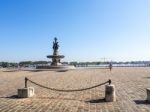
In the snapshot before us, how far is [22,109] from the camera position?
845 cm

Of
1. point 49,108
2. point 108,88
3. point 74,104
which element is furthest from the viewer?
point 108,88

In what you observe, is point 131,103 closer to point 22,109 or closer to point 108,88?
point 108,88

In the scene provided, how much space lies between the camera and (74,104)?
370 inches

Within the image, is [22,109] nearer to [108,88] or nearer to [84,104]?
[84,104]

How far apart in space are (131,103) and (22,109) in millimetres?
3904

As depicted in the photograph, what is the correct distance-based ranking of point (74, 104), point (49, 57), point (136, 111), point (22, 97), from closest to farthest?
1. point (136, 111)
2. point (74, 104)
3. point (22, 97)
4. point (49, 57)

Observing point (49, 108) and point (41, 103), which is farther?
point (41, 103)

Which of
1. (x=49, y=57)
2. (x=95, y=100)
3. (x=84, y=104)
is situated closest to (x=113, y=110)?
(x=84, y=104)

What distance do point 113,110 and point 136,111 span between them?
0.72 m

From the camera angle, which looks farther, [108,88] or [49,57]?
[49,57]

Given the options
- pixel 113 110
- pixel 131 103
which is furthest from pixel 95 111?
pixel 131 103

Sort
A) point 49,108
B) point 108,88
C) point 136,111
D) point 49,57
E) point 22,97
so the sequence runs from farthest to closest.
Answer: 1. point 49,57
2. point 22,97
3. point 108,88
4. point 49,108
5. point 136,111

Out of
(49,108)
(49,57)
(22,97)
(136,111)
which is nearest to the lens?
(136,111)

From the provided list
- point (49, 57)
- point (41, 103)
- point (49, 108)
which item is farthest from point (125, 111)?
point (49, 57)
